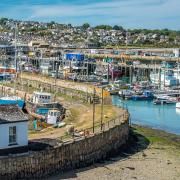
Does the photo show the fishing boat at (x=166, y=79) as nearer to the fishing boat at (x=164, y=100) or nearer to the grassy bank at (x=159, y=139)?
the fishing boat at (x=164, y=100)

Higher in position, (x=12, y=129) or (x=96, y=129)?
(x=12, y=129)

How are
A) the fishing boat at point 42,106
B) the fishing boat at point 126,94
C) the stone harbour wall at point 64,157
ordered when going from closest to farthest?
the stone harbour wall at point 64,157 → the fishing boat at point 42,106 → the fishing boat at point 126,94

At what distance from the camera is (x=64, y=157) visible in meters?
36.0

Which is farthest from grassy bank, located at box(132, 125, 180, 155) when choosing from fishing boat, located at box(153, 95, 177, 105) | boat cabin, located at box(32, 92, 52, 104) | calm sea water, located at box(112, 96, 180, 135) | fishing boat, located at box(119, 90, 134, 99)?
fishing boat, located at box(119, 90, 134, 99)

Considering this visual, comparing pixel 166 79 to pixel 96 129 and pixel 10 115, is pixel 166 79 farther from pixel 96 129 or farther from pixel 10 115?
pixel 10 115

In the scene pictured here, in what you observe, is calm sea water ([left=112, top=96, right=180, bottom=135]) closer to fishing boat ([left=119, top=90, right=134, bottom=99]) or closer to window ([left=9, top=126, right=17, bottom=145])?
fishing boat ([left=119, top=90, right=134, bottom=99])

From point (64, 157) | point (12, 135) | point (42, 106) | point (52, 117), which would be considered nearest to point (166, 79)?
point (42, 106)

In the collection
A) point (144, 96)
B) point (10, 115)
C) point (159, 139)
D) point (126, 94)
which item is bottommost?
point (159, 139)

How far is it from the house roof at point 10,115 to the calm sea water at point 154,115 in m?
27.4

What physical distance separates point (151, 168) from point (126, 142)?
776cm

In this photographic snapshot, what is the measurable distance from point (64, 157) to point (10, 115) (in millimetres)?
5144

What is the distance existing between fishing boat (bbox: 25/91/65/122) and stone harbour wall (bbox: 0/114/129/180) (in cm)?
1210

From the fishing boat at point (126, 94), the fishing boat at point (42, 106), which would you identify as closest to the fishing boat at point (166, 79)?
the fishing boat at point (126, 94)

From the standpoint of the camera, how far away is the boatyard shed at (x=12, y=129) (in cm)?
3266
